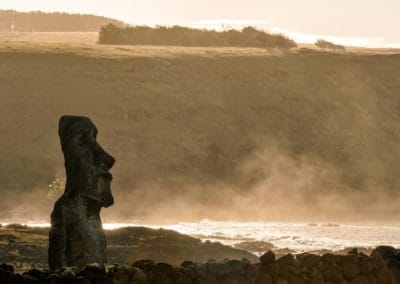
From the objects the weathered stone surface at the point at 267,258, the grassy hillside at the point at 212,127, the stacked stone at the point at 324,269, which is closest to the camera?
the weathered stone surface at the point at 267,258

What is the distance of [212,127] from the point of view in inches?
3292

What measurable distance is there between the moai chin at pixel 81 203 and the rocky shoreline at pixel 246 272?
3054 mm

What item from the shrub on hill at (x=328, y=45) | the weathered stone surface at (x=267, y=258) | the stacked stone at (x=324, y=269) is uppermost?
the shrub on hill at (x=328, y=45)

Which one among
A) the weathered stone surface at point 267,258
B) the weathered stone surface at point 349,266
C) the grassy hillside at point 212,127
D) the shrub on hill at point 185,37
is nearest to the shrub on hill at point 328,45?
the shrub on hill at point 185,37

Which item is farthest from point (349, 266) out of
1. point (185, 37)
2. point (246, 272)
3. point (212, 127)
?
point (185, 37)

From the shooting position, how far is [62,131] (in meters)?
16.8

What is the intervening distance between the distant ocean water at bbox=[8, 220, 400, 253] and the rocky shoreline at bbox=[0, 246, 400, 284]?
2436cm

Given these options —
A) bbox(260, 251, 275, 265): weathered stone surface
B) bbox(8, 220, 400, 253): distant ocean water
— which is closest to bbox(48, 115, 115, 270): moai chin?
bbox(260, 251, 275, 265): weathered stone surface

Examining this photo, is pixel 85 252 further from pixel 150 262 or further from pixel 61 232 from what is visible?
pixel 150 262

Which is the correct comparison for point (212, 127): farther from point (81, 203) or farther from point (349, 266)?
point (349, 266)

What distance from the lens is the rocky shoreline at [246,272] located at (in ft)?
40.1

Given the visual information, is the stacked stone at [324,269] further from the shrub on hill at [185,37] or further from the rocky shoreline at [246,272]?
the shrub on hill at [185,37]

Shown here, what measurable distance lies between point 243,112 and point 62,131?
7152 cm

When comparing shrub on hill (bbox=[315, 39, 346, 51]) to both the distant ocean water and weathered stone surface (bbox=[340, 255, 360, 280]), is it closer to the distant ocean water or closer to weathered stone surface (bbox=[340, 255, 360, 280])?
the distant ocean water
